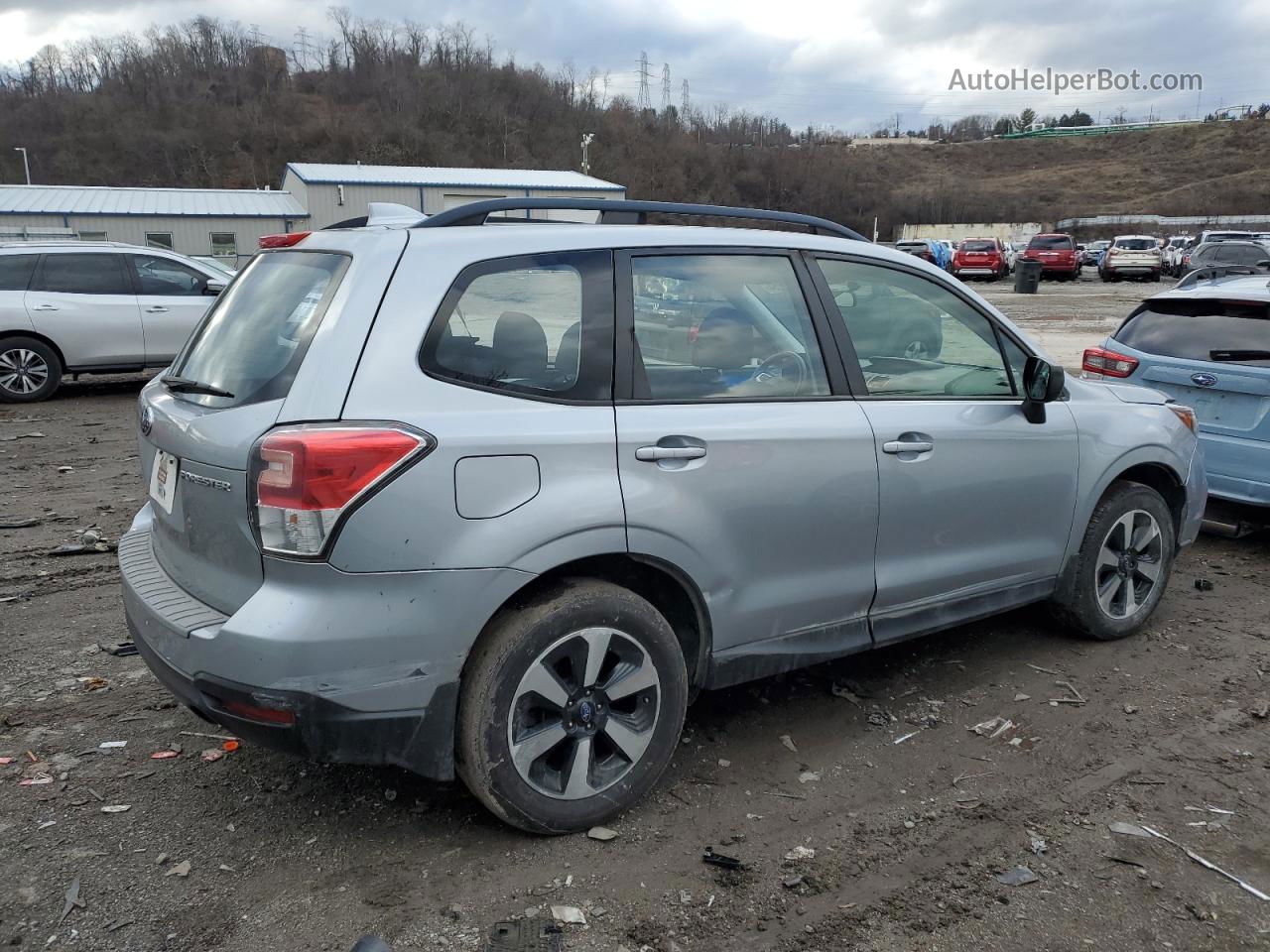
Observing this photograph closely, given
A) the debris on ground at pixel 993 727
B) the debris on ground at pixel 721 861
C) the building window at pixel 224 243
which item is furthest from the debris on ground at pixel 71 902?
the building window at pixel 224 243

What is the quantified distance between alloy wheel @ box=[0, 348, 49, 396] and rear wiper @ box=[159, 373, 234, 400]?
9.58 meters

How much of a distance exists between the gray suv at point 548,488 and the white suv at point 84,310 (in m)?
9.47

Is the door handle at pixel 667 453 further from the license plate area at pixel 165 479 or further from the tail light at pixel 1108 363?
the tail light at pixel 1108 363

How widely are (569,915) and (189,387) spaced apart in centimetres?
196

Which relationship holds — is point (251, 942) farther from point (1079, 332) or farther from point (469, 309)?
point (1079, 332)

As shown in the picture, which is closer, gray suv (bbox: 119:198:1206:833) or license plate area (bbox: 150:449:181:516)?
gray suv (bbox: 119:198:1206:833)

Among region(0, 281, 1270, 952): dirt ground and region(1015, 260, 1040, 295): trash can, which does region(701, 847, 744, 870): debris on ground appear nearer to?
region(0, 281, 1270, 952): dirt ground

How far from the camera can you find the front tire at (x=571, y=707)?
9.02 ft

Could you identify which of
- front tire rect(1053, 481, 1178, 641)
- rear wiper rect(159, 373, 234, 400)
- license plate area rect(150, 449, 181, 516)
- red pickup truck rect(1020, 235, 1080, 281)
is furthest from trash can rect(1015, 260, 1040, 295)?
license plate area rect(150, 449, 181, 516)

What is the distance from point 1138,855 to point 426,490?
2371mm

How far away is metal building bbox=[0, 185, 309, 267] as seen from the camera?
38500mm

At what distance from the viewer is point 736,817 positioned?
10.3ft

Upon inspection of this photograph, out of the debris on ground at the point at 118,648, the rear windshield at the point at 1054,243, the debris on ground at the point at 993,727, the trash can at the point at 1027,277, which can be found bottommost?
the debris on ground at the point at 993,727

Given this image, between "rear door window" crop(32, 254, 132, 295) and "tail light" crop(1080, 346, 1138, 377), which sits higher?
"rear door window" crop(32, 254, 132, 295)
